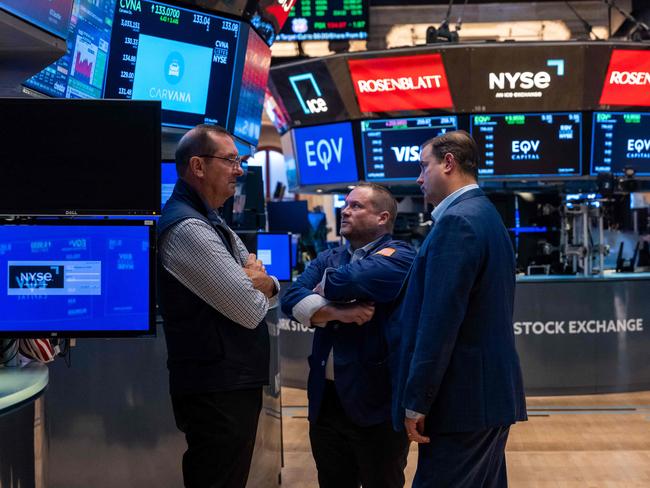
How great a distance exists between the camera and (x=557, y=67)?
8117mm

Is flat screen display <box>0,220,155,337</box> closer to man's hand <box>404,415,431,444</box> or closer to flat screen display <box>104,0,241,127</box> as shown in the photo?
man's hand <box>404,415,431,444</box>

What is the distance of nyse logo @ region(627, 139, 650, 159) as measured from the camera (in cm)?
830

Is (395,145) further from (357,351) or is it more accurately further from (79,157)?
(79,157)

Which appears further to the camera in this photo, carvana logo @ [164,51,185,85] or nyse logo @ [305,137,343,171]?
nyse logo @ [305,137,343,171]

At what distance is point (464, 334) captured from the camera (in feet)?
7.61

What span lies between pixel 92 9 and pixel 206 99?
40.9 inches

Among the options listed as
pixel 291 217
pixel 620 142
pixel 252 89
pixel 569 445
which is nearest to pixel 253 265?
pixel 252 89

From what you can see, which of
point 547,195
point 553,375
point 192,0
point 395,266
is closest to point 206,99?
point 192,0

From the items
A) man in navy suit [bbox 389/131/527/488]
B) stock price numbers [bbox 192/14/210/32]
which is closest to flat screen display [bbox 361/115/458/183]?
Result: stock price numbers [bbox 192/14/210/32]

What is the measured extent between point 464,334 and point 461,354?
6 centimetres

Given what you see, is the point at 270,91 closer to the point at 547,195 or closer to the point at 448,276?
the point at 547,195

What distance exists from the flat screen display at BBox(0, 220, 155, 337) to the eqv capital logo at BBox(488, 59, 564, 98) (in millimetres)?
6417

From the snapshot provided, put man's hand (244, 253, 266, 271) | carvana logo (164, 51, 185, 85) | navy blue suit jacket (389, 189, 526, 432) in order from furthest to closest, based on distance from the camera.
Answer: carvana logo (164, 51, 185, 85) < man's hand (244, 253, 266, 271) < navy blue suit jacket (389, 189, 526, 432)

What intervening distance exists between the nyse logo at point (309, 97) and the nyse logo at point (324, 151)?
333 mm
